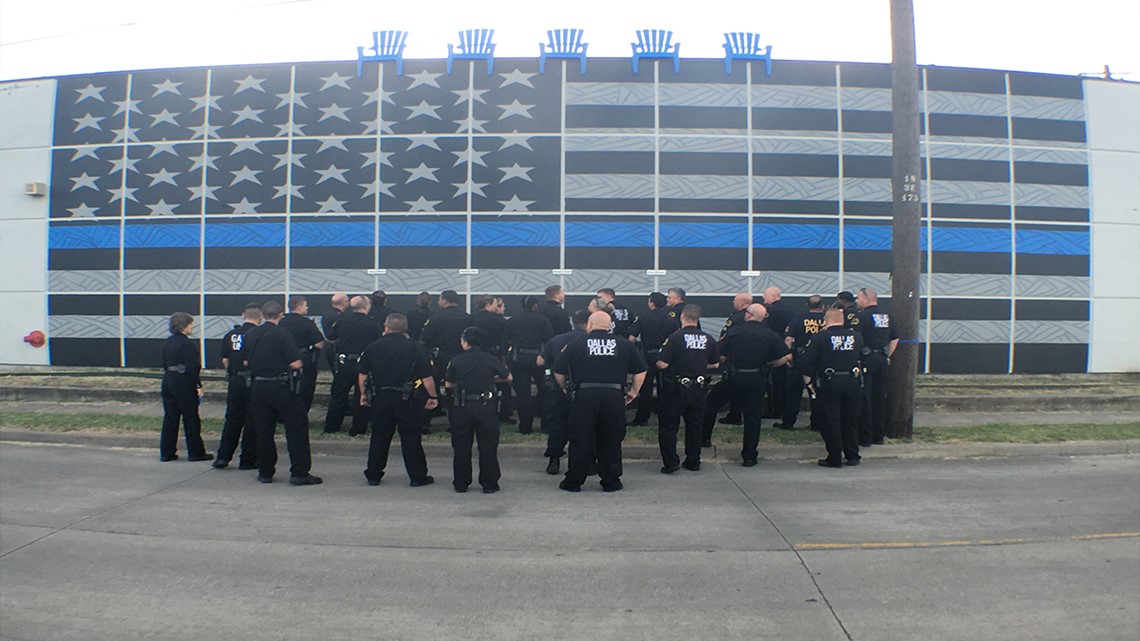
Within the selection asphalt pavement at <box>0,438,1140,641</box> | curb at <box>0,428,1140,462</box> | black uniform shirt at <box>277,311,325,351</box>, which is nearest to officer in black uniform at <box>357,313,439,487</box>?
asphalt pavement at <box>0,438,1140,641</box>

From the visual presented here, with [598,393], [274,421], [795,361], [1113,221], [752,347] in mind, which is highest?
[1113,221]

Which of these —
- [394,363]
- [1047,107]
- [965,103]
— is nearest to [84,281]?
[394,363]

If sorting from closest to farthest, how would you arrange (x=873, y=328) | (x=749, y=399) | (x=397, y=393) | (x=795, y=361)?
(x=397, y=393)
(x=749, y=399)
(x=873, y=328)
(x=795, y=361)

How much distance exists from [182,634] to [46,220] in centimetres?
1459

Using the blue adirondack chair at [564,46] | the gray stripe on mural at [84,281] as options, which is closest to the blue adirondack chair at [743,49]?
the blue adirondack chair at [564,46]

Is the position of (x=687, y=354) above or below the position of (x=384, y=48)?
below

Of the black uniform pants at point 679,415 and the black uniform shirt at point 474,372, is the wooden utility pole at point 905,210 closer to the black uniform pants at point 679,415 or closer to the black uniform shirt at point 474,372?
the black uniform pants at point 679,415

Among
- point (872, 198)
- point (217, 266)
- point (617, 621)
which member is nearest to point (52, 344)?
point (217, 266)

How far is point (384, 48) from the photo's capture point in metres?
14.5

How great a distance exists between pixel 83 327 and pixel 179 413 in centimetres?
817

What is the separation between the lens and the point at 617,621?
14.7ft

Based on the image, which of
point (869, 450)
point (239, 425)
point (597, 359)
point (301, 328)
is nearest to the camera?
point (597, 359)

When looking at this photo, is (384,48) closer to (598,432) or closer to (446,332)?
(446,332)

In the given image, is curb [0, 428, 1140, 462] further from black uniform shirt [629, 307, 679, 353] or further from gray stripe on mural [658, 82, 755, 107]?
gray stripe on mural [658, 82, 755, 107]
